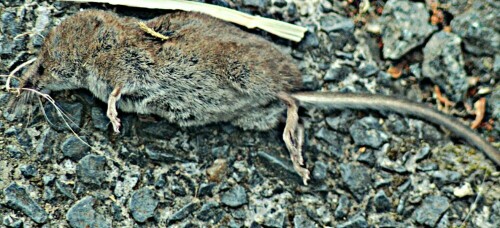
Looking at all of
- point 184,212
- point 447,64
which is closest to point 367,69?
point 447,64

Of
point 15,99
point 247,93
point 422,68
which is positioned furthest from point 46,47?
point 422,68

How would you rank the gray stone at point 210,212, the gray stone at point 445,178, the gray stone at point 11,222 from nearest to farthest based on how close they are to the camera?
the gray stone at point 11,222
the gray stone at point 210,212
the gray stone at point 445,178

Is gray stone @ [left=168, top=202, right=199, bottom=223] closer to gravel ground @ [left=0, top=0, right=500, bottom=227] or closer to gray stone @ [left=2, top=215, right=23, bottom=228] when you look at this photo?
gravel ground @ [left=0, top=0, right=500, bottom=227]

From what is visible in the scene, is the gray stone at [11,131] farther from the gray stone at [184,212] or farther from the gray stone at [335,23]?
the gray stone at [335,23]

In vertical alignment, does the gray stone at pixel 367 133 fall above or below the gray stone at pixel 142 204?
above

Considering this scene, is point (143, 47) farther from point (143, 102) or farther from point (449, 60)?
point (449, 60)

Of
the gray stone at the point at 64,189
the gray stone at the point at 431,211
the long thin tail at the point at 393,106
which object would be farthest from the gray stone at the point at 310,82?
the gray stone at the point at 64,189
